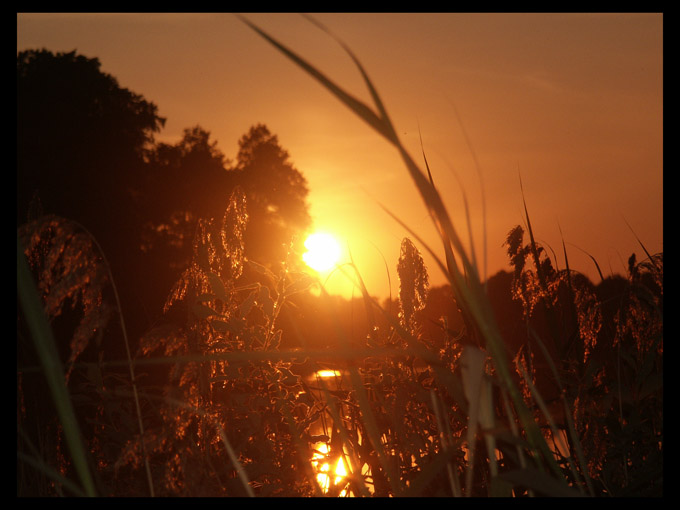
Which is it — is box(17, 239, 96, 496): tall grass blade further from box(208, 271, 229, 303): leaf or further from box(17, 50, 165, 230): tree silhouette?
box(17, 50, 165, 230): tree silhouette

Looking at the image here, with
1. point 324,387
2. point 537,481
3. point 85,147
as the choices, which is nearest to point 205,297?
point 324,387

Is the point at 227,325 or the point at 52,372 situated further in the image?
the point at 227,325

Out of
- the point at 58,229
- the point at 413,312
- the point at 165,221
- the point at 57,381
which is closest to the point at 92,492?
the point at 57,381

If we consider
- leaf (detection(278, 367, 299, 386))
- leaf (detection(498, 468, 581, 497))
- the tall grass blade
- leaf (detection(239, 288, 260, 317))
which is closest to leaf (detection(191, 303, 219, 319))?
leaf (detection(239, 288, 260, 317))

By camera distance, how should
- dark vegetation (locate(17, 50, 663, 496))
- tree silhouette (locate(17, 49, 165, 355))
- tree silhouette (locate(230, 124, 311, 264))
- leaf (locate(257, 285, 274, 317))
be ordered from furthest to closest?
1. tree silhouette (locate(230, 124, 311, 264))
2. tree silhouette (locate(17, 49, 165, 355))
3. leaf (locate(257, 285, 274, 317))
4. dark vegetation (locate(17, 50, 663, 496))

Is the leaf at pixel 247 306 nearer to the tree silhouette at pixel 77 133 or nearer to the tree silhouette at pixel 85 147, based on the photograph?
the tree silhouette at pixel 85 147

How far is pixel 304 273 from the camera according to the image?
1963mm

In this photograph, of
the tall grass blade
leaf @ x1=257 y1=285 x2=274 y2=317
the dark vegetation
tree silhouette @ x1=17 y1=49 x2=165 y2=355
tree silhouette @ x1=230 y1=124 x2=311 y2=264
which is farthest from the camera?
tree silhouette @ x1=230 y1=124 x2=311 y2=264

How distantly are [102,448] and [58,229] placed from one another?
2.97ft

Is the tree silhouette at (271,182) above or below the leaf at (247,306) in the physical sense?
above

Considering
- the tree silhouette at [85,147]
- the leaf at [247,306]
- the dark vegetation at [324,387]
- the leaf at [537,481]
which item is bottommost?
the leaf at [537,481]

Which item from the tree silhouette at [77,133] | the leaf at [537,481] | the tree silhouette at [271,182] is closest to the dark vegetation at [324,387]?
the leaf at [537,481]

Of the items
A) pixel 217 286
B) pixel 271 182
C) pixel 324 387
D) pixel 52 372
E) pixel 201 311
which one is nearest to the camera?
pixel 52 372

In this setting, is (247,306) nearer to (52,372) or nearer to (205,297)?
(205,297)
